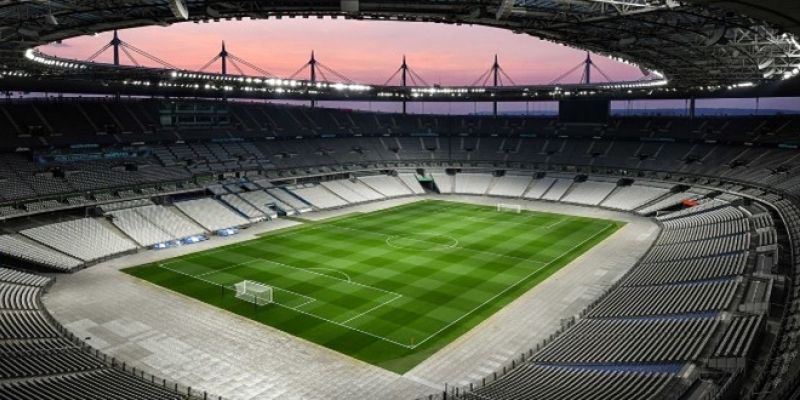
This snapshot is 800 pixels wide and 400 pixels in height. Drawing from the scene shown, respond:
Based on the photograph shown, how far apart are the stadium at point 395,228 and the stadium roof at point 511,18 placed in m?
0.18

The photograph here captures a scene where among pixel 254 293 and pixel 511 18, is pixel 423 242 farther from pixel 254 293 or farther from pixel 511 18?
pixel 511 18

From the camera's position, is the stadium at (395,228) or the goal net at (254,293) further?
the goal net at (254,293)

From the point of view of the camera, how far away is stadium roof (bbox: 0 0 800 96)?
20891mm

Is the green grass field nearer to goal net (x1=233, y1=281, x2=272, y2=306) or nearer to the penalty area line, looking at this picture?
the penalty area line

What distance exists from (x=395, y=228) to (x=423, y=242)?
6.47 meters

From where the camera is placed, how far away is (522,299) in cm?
3322

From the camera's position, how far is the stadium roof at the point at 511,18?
68.5ft

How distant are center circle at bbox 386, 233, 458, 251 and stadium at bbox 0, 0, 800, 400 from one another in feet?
1.30

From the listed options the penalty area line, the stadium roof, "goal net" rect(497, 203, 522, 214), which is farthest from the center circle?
the stadium roof

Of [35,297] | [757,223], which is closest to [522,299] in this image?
[757,223]

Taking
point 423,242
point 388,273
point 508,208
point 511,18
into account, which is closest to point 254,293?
point 388,273

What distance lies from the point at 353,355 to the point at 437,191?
53.1 metres

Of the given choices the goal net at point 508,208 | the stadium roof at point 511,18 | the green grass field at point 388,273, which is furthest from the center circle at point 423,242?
the stadium roof at point 511,18

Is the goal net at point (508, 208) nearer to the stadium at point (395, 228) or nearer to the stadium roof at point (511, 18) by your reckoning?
the stadium at point (395, 228)
